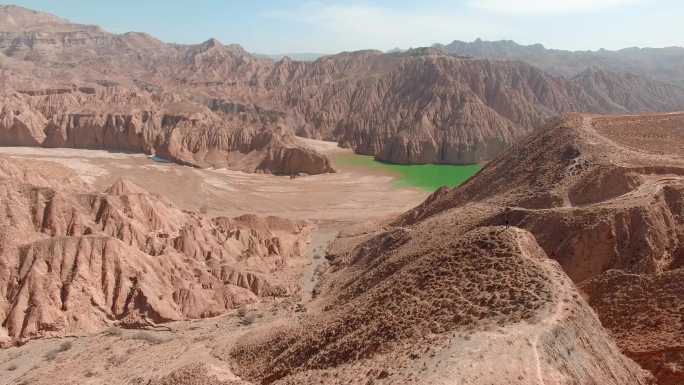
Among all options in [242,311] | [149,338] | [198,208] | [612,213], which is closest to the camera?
[612,213]

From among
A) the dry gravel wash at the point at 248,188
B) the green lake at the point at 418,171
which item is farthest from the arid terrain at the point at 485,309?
the green lake at the point at 418,171

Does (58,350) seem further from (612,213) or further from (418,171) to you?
(418,171)

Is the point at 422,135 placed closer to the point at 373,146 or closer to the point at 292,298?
the point at 373,146

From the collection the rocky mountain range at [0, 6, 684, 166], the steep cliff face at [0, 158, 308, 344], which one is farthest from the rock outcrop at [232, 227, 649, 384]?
the rocky mountain range at [0, 6, 684, 166]

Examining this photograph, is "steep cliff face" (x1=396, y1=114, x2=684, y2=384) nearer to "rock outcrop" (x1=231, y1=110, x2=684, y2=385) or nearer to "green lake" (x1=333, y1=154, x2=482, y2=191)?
"rock outcrop" (x1=231, y1=110, x2=684, y2=385)

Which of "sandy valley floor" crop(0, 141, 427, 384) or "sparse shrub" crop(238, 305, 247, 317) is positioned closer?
"sandy valley floor" crop(0, 141, 427, 384)

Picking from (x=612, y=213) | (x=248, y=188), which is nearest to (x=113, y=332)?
(x=612, y=213)

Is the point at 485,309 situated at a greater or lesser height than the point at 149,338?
greater
